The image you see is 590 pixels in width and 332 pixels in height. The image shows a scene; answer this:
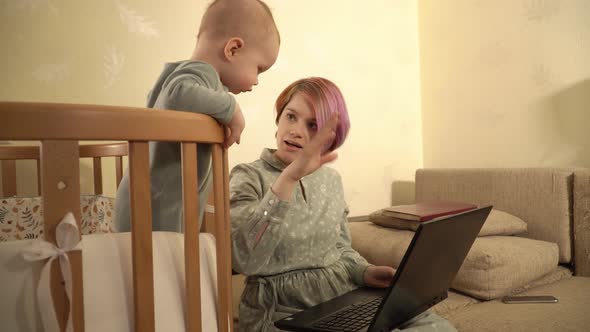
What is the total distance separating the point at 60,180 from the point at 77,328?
0.15 metres

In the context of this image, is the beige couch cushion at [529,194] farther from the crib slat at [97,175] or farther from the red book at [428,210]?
the crib slat at [97,175]

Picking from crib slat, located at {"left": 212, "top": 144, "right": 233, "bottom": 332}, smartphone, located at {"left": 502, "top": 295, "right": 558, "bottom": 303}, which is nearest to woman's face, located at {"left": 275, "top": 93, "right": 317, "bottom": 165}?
crib slat, located at {"left": 212, "top": 144, "right": 233, "bottom": 332}

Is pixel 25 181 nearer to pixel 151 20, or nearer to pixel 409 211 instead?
pixel 151 20

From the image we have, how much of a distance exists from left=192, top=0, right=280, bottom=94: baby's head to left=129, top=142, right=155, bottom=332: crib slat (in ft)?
1.27

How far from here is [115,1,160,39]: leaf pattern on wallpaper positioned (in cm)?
171

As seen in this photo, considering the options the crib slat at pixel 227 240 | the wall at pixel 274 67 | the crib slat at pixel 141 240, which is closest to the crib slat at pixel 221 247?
the crib slat at pixel 227 240

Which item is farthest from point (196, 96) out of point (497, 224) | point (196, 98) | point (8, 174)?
point (497, 224)

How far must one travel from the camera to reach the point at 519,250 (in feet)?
4.92

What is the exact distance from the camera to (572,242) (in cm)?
171

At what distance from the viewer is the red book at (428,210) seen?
153 centimetres

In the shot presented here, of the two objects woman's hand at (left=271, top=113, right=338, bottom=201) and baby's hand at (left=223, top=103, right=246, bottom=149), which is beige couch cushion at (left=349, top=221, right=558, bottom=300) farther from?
baby's hand at (left=223, top=103, right=246, bottom=149)

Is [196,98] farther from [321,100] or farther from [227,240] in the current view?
[321,100]

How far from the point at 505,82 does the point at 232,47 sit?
5.61ft

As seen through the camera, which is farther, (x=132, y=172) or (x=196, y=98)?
(x=196, y=98)
